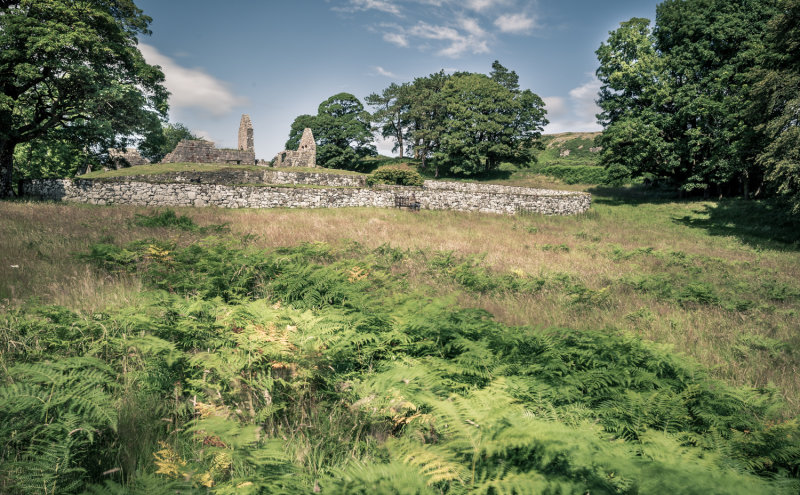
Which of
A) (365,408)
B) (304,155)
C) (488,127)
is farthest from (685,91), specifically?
(365,408)

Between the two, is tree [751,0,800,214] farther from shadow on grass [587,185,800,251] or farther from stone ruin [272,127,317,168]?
stone ruin [272,127,317,168]

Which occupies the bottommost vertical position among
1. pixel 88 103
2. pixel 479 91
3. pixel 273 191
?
pixel 273 191

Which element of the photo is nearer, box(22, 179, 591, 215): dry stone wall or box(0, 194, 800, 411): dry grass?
box(0, 194, 800, 411): dry grass

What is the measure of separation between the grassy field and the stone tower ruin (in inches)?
861

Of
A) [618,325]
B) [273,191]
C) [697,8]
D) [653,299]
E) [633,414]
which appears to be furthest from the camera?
[697,8]

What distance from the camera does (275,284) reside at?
223 inches

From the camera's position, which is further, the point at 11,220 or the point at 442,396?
the point at 11,220

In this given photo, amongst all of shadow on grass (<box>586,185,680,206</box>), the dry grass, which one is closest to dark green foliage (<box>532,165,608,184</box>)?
shadow on grass (<box>586,185,680,206</box>)

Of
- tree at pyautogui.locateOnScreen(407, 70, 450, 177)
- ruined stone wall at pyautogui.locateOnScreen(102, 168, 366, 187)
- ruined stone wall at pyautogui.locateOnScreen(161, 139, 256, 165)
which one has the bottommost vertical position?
ruined stone wall at pyautogui.locateOnScreen(102, 168, 366, 187)

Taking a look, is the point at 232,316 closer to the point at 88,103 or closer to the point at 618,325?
the point at 618,325

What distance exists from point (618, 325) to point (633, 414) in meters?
3.08

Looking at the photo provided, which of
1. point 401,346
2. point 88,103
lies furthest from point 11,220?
point 401,346

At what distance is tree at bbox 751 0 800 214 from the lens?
13.8 metres

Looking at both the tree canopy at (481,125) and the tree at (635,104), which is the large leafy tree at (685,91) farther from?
the tree canopy at (481,125)
